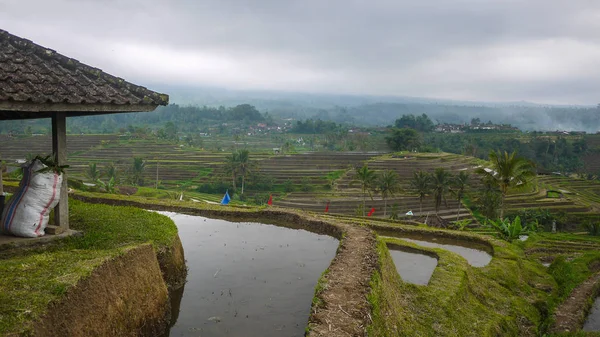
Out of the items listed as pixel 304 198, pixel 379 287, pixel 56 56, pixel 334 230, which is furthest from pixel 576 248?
pixel 304 198

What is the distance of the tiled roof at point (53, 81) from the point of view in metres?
5.34

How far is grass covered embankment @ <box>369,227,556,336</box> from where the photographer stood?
7.29m

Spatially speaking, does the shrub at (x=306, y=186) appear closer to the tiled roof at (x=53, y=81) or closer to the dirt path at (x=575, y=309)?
the dirt path at (x=575, y=309)

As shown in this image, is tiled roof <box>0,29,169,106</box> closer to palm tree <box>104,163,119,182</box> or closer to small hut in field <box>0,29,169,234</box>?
small hut in field <box>0,29,169,234</box>

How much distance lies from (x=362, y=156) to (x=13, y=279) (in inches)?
2890

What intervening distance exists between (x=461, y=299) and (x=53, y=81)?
28.9ft

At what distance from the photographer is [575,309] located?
11.8 metres

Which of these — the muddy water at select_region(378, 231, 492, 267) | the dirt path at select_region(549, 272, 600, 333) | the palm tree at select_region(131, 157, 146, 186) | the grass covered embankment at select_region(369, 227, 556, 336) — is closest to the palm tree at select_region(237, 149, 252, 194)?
the palm tree at select_region(131, 157, 146, 186)

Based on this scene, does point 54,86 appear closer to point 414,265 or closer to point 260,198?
point 414,265

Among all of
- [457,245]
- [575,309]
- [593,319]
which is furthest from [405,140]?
[575,309]

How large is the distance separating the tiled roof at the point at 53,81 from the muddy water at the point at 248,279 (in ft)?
11.1

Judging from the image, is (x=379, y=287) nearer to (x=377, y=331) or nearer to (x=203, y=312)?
(x=377, y=331)

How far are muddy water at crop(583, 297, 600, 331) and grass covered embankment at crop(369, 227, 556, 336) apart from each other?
983mm

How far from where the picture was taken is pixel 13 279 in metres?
4.67
